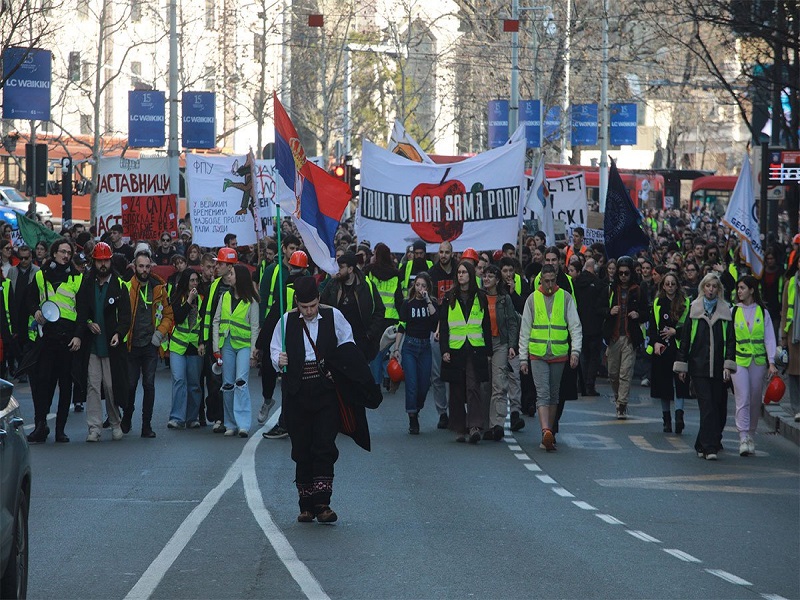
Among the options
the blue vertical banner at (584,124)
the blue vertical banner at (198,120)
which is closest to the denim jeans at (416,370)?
the blue vertical banner at (198,120)

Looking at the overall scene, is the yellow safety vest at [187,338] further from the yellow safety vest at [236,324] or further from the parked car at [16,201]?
the parked car at [16,201]

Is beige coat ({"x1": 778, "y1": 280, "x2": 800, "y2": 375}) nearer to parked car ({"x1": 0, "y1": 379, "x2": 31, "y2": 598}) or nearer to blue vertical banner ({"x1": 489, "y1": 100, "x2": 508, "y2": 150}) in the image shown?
parked car ({"x1": 0, "y1": 379, "x2": 31, "y2": 598})

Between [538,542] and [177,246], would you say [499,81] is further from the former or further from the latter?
[538,542]

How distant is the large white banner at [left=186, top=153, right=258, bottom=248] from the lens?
2442 centimetres

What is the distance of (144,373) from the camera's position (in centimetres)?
1510

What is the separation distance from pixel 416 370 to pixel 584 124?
31084 millimetres

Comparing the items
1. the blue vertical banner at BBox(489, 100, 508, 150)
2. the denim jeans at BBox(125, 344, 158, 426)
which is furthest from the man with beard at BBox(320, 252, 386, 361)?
the blue vertical banner at BBox(489, 100, 508, 150)

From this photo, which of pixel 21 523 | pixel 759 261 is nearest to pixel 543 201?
pixel 759 261

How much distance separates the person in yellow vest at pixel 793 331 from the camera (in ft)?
53.1

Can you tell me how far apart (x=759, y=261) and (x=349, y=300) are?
852 cm

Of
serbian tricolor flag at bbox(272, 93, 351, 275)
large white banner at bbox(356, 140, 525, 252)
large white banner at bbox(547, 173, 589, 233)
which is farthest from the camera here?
large white banner at bbox(547, 173, 589, 233)

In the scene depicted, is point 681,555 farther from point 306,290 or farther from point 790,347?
point 790,347

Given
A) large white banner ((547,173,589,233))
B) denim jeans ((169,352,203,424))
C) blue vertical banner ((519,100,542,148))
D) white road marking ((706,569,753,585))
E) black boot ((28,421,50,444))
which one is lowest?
white road marking ((706,569,753,585))

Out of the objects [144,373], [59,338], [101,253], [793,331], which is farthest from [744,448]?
[59,338]
